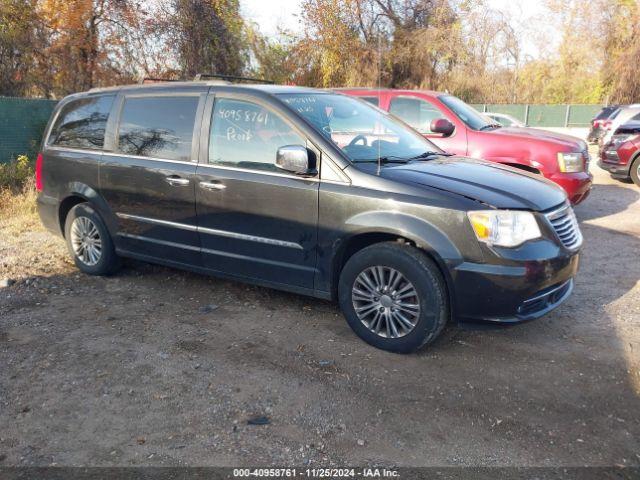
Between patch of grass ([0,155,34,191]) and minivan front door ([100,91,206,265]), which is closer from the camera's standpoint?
minivan front door ([100,91,206,265])

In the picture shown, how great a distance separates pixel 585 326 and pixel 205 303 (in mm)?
3138

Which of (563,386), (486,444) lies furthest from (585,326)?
(486,444)

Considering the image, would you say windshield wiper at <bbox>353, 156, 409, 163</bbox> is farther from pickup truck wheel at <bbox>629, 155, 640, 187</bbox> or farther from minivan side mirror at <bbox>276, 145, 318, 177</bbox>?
pickup truck wheel at <bbox>629, 155, 640, 187</bbox>

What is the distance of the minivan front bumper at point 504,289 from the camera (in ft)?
11.4

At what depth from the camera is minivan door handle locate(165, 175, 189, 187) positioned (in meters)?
4.57

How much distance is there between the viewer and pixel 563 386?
344 cm

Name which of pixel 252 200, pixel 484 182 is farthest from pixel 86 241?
pixel 484 182

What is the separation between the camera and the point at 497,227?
350 centimetres

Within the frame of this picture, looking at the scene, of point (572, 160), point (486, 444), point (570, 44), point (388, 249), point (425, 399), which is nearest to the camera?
point (486, 444)

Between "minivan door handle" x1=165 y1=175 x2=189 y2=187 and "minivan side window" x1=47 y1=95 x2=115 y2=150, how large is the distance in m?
1.05

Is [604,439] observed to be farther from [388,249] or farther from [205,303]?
[205,303]

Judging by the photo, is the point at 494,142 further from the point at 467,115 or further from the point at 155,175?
the point at 155,175

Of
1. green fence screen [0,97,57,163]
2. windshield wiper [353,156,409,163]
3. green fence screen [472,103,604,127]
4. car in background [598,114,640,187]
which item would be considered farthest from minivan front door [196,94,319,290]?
green fence screen [472,103,604,127]

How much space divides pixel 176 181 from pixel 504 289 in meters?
2.75
